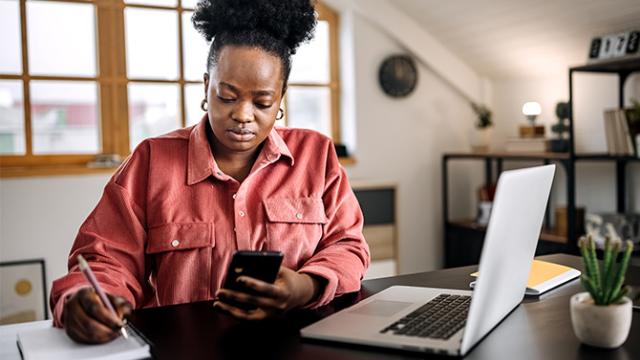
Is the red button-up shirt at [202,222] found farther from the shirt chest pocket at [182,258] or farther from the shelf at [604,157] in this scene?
the shelf at [604,157]

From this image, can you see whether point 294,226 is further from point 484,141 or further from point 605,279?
point 484,141

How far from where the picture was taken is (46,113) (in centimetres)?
371

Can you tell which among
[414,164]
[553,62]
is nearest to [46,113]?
[414,164]

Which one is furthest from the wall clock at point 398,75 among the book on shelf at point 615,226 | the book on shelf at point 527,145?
the book on shelf at point 615,226

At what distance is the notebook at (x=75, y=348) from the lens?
107 cm

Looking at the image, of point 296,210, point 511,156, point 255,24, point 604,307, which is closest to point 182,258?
point 296,210

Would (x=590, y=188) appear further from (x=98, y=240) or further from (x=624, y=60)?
(x=98, y=240)

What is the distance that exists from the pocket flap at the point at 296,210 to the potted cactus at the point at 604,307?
2.29 feet

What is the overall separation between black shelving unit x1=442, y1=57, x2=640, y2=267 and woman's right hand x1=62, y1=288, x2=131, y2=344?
280 cm

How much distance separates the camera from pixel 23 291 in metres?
3.52

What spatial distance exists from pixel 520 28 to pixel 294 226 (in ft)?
8.80

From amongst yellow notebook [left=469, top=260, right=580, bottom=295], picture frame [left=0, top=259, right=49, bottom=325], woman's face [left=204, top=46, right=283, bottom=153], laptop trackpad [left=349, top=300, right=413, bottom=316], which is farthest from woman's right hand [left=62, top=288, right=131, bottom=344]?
picture frame [left=0, top=259, right=49, bottom=325]

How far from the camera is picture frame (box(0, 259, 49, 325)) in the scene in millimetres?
3475

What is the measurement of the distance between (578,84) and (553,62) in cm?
20
